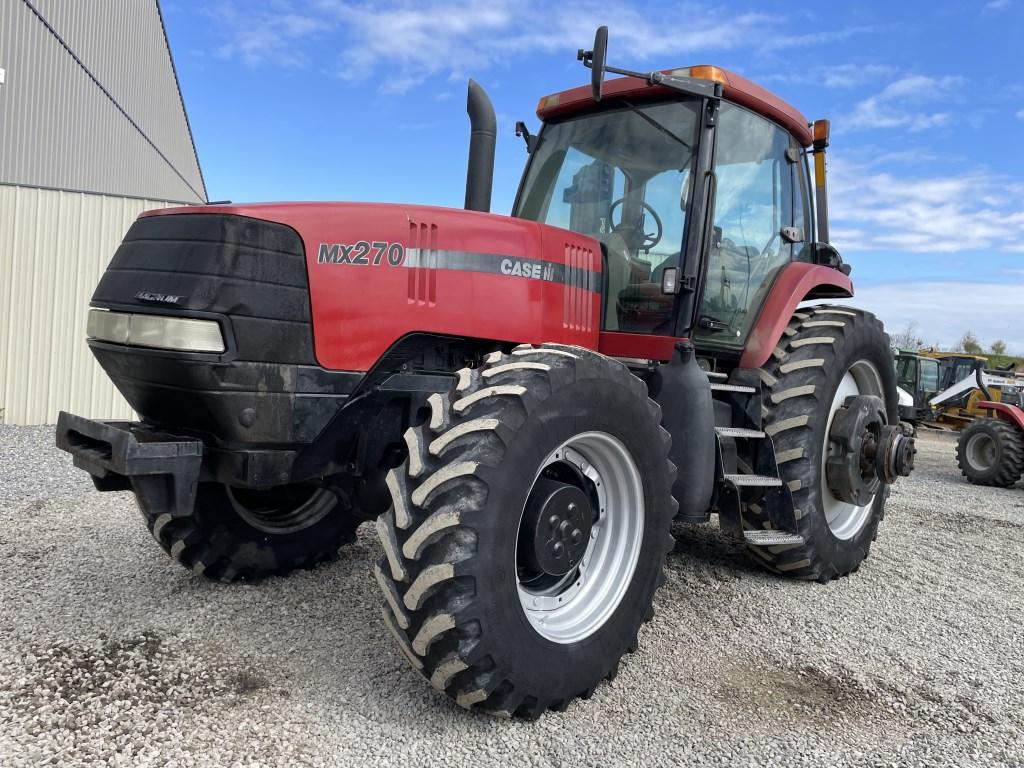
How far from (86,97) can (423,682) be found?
1687cm

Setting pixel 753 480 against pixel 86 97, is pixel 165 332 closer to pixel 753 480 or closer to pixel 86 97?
pixel 753 480

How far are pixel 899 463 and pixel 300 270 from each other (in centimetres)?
360

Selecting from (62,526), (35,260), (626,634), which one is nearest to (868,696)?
(626,634)

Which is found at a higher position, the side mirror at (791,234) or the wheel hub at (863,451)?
the side mirror at (791,234)

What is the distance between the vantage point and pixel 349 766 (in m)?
2.34

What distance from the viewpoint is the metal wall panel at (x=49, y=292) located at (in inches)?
384

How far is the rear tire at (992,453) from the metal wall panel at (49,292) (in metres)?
11.3

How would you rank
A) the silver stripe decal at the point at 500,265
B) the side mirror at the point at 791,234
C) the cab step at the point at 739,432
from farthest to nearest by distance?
the side mirror at the point at 791,234
the cab step at the point at 739,432
the silver stripe decal at the point at 500,265

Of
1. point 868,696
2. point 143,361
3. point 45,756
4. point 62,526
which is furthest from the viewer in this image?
point 62,526

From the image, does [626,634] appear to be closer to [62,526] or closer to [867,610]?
[867,610]

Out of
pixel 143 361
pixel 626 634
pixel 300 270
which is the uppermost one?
pixel 300 270

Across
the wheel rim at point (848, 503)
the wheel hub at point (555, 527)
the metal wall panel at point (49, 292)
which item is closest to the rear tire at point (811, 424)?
the wheel rim at point (848, 503)

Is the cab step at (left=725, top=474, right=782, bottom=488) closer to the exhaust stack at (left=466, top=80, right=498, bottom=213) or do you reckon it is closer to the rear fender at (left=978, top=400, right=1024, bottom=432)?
the exhaust stack at (left=466, top=80, right=498, bottom=213)

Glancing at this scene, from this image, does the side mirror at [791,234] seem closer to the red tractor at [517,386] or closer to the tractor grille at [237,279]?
the red tractor at [517,386]
